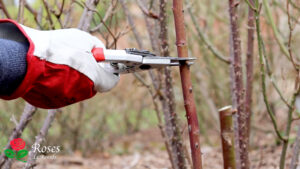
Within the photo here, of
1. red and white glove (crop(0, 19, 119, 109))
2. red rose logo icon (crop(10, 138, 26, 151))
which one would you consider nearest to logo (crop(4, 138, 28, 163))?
red rose logo icon (crop(10, 138, 26, 151))

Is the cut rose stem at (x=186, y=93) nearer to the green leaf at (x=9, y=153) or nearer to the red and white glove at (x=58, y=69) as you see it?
the red and white glove at (x=58, y=69)

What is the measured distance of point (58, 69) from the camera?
4.97 feet

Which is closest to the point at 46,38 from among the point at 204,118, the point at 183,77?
the point at 183,77

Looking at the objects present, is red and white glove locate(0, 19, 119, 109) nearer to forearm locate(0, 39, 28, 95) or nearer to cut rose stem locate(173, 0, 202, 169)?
forearm locate(0, 39, 28, 95)

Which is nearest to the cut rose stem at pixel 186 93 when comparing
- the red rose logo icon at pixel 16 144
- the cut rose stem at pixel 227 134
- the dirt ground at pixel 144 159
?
the cut rose stem at pixel 227 134

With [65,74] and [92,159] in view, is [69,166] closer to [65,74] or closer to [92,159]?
[92,159]

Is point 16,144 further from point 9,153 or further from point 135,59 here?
point 135,59

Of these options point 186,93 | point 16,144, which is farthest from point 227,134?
point 16,144

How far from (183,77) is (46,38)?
545mm

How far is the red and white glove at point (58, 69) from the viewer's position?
1.48m

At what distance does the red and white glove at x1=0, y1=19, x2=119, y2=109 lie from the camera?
1.48 metres

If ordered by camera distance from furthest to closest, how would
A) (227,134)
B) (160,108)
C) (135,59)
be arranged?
(160,108) → (227,134) → (135,59)

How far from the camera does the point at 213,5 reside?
5242 millimetres

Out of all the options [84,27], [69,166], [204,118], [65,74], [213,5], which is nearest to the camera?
[65,74]
